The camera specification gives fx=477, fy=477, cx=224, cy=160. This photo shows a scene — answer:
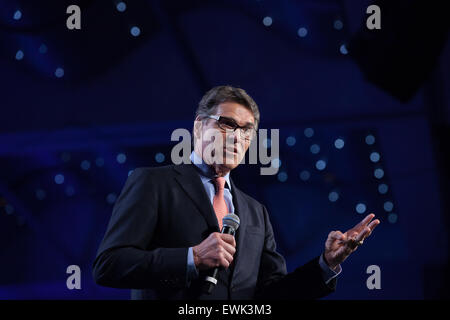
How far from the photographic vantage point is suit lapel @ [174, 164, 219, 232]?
1.26 m

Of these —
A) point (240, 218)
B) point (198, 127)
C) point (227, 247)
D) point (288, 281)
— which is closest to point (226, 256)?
point (227, 247)

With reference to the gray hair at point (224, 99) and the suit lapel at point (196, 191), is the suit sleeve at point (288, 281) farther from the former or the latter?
the gray hair at point (224, 99)

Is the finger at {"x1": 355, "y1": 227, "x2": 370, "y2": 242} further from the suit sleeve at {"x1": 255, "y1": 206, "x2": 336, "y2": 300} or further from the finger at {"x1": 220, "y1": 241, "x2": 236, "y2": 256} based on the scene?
the finger at {"x1": 220, "y1": 241, "x2": 236, "y2": 256}

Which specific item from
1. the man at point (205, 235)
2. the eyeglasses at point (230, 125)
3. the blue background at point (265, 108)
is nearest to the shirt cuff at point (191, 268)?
the man at point (205, 235)

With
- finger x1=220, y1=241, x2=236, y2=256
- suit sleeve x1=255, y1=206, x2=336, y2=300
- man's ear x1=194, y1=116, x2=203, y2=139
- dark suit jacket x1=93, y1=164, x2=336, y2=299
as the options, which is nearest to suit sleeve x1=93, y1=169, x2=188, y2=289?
dark suit jacket x1=93, y1=164, x2=336, y2=299

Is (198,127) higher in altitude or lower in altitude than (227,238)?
higher

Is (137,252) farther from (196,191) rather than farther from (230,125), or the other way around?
(230,125)

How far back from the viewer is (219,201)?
1357 mm

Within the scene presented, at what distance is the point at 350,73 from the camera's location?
2713 millimetres

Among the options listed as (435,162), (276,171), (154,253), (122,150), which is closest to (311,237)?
(276,171)

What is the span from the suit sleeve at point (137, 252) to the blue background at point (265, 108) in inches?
61.8

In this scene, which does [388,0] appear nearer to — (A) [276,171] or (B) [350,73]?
(B) [350,73]

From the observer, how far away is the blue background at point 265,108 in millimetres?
2713

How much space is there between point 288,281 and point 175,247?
1.22 ft
